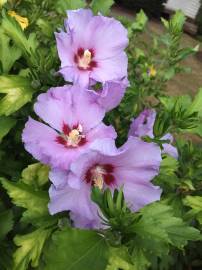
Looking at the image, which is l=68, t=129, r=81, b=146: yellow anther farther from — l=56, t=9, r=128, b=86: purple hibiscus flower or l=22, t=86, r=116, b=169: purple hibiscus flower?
l=56, t=9, r=128, b=86: purple hibiscus flower

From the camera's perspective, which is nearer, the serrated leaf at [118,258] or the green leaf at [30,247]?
the serrated leaf at [118,258]

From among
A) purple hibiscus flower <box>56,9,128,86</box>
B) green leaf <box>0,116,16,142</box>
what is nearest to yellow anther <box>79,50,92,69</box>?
purple hibiscus flower <box>56,9,128,86</box>

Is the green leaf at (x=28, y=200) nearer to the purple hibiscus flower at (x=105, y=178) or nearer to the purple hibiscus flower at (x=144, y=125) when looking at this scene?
the purple hibiscus flower at (x=105, y=178)

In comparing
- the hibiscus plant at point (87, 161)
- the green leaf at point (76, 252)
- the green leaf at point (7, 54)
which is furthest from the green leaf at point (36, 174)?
the green leaf at point (7, 54)

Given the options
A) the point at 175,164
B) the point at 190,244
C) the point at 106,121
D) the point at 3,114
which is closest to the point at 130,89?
the point at 106,121

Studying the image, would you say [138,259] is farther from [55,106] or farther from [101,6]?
[101,6]

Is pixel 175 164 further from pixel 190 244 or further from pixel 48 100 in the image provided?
pixel 190 244
